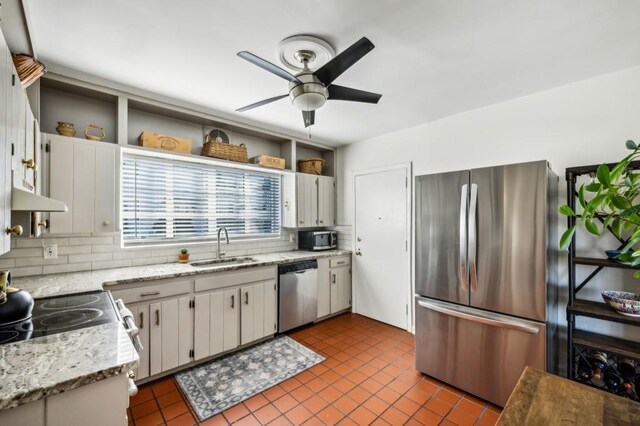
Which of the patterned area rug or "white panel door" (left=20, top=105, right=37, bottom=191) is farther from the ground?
"white panel door" (left=20, top=105, right=37, bottom=191)

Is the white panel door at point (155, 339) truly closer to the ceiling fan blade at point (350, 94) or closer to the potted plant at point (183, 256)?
the potted plant at point (183, 256)

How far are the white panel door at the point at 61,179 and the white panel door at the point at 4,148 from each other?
1120mm

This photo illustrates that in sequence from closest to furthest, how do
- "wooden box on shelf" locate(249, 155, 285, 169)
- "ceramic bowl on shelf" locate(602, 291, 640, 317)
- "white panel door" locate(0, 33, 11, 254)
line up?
1. "white panel door" locate(0, 33, 11, 254)
2. "ceramic bowl on shelf" locate(602, 291, 640, 317)
3. "wooden box on shelf" locate(249, 155, 285, 169)

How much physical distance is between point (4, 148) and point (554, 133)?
11.6 feet

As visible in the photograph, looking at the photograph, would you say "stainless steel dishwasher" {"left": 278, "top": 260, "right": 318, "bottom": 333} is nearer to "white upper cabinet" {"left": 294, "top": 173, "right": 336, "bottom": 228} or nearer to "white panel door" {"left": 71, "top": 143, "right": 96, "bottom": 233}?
"white upper cabinet" {"left": 294, "top": 173, "right": 336, "bottom": 228}

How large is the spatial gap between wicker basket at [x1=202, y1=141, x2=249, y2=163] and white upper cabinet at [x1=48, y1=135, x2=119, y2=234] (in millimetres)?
845

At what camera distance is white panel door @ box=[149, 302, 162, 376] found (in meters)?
2.27

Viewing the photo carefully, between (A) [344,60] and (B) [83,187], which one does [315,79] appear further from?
(B) [83,187]

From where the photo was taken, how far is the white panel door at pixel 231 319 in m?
2.71

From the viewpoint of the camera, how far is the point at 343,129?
3.52 m

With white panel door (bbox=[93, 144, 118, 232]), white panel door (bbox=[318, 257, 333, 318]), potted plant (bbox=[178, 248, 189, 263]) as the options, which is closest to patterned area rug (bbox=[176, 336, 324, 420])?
white panel door (bbox=[318, 257, 333, 318])

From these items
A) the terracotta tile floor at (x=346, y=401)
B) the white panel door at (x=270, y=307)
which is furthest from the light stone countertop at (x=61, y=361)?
the white panel door at (x=270, y=307)

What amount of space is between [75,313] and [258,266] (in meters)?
1.65

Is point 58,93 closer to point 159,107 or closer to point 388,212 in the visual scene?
point 159,107
